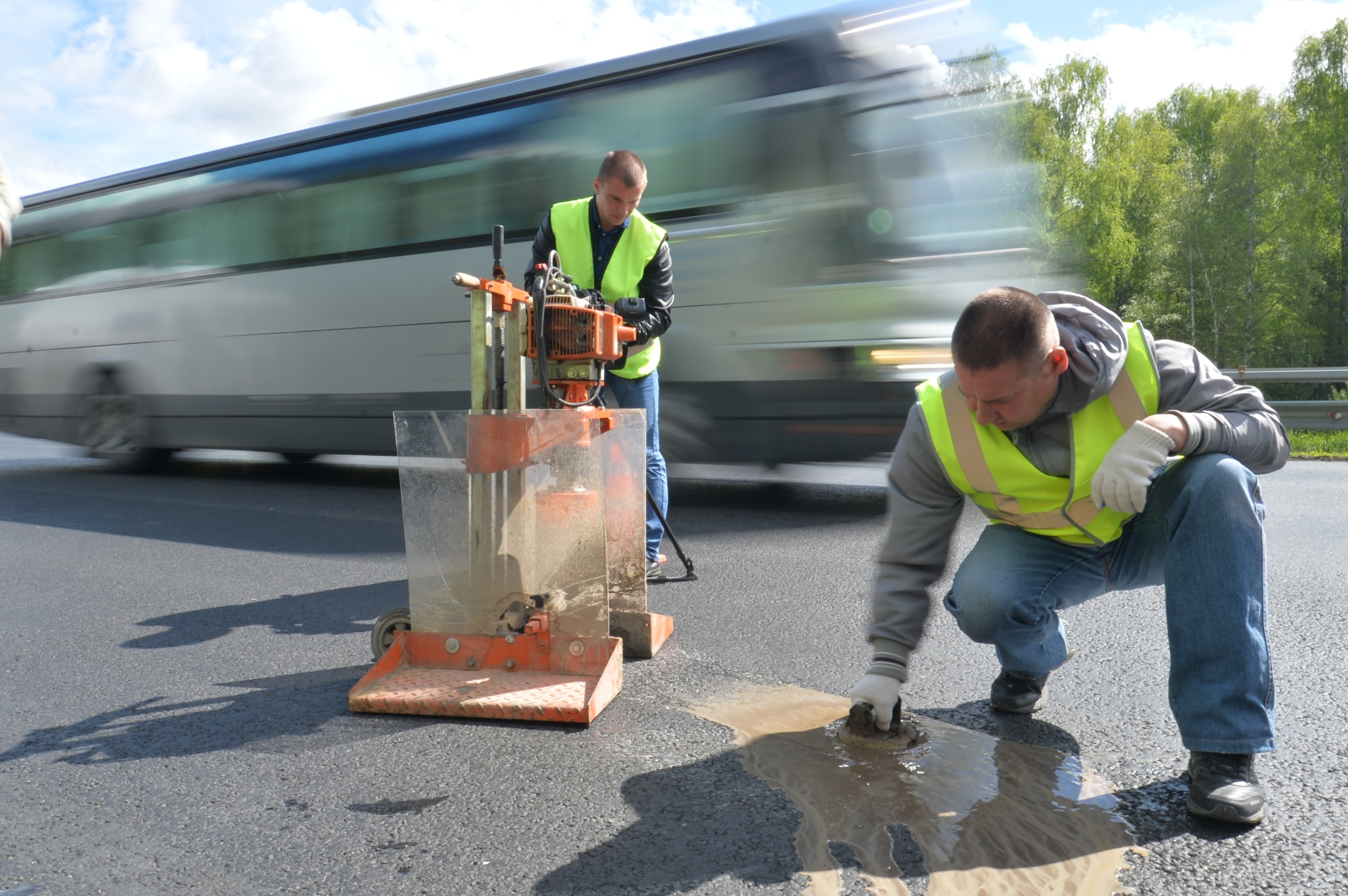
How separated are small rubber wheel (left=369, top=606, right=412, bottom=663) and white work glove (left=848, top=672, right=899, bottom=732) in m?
1.62

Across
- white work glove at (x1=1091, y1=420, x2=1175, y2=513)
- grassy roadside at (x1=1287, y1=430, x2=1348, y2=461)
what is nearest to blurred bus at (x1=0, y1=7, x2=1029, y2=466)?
white work glove at (x1=1091, y1=420, x2=1175, y2=513)

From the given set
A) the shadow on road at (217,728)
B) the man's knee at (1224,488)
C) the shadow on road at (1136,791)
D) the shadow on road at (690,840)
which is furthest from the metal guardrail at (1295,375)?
the shadow on road at (217,728)

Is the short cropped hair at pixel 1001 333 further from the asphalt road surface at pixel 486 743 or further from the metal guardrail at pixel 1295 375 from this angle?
the metal guardrail at pixel 1295 375

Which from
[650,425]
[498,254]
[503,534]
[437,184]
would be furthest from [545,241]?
[437,184]

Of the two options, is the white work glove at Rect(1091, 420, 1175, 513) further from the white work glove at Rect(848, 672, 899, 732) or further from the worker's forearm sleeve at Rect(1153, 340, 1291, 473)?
the white work glove at Rect(848, 672, 899, 732)

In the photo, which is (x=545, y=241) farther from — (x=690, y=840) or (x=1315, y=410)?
(x=1315, y=410)

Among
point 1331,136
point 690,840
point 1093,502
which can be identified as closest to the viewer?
point 690,840

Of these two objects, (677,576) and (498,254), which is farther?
(677,576)

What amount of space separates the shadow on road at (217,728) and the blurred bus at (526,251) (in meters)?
4.20

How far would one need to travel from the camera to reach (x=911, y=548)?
2420 mm

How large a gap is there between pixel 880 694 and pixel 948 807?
1.07 feet

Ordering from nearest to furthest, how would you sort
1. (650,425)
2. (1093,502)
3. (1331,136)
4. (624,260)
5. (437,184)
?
(1093,502) < (624,260) < (650,425) < (437,184) < (1331,136)

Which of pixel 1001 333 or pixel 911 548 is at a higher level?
pixel 1001 333

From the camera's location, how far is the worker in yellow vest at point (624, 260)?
4215mm
